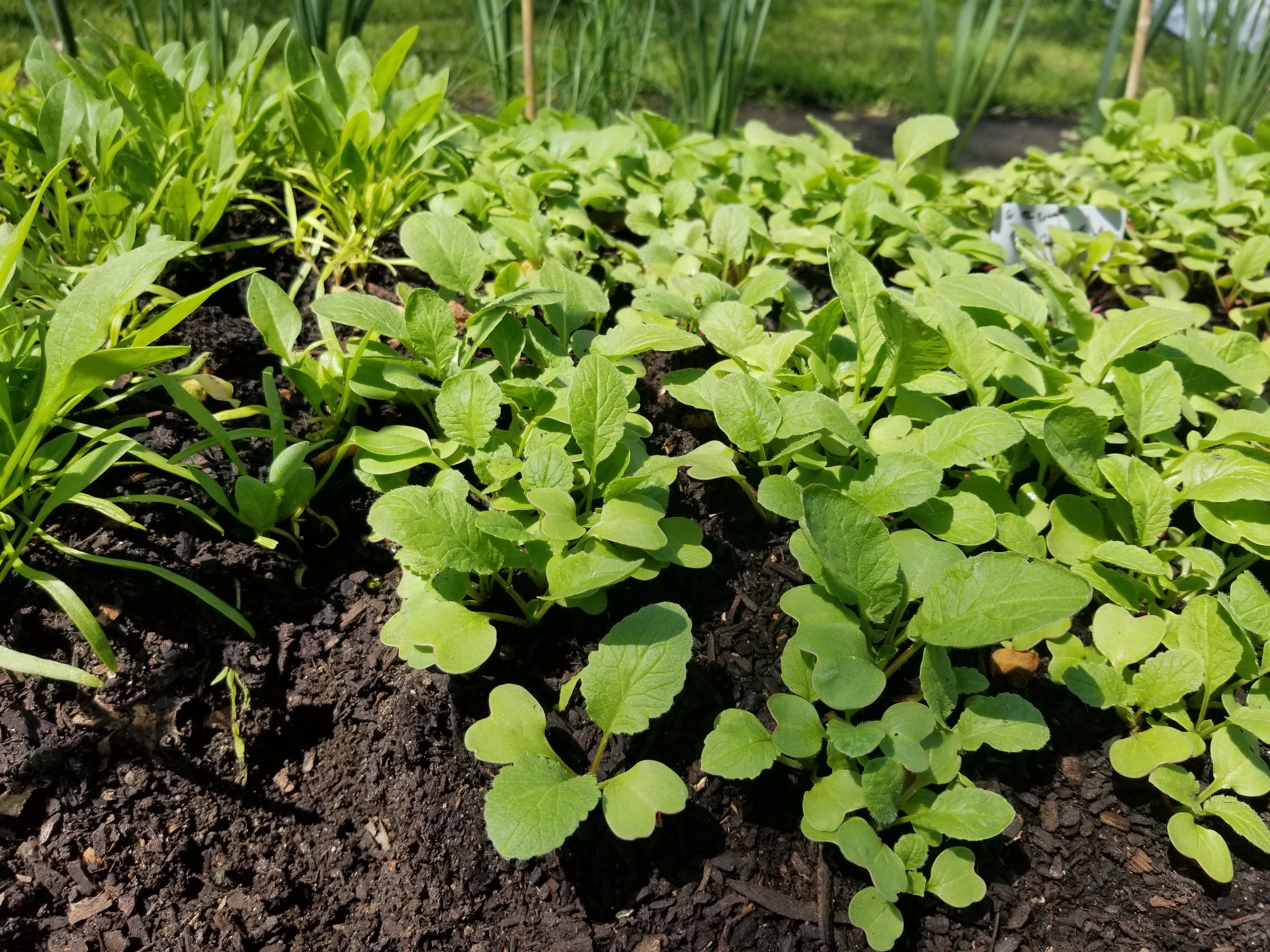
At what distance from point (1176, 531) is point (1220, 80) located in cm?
237

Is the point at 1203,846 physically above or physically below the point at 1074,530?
below

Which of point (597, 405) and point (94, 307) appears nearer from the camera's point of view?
point (94, 307)

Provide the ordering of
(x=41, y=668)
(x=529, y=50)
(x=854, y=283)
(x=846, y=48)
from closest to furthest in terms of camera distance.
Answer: (x=41, y=668) < (x=854, y=283) < (x=529, y=50) < (x=846, y=48)

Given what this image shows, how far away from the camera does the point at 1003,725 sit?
0.99 metres

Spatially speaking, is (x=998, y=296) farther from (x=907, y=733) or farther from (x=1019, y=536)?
(x=907, y=733)

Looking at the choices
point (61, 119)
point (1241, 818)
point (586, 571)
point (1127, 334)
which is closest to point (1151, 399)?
point (1127, 334)

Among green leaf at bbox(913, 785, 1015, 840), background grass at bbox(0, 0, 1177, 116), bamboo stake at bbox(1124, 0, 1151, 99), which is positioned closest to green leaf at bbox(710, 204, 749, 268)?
green leaf at bbox(913, 785, 1015, 840)

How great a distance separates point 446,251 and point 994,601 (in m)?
0.96

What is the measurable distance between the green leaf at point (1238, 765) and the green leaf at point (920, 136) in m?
1.25

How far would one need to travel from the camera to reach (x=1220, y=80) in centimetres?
284

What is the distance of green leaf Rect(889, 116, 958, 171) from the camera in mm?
1812

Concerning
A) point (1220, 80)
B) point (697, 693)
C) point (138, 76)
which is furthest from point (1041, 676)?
point (1220, 80)

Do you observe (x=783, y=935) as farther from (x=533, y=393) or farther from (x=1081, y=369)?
(x=1081, y=369)

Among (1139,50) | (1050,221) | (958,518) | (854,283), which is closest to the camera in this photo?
(958,518)
